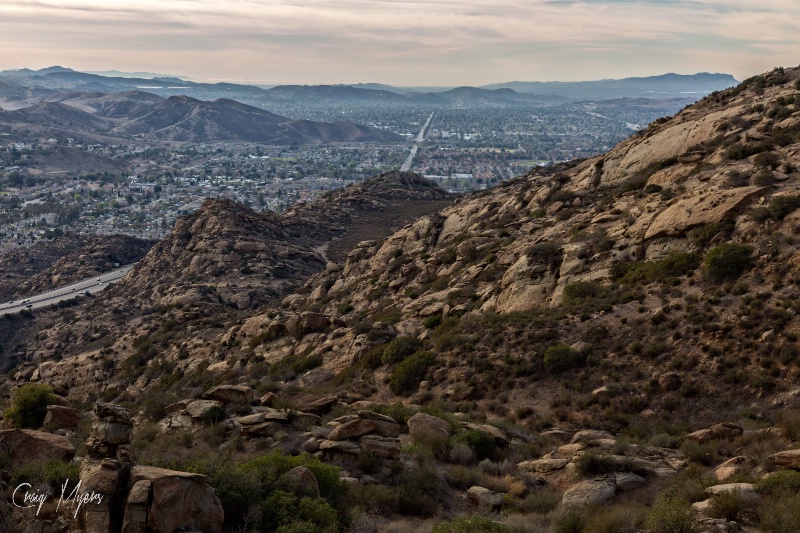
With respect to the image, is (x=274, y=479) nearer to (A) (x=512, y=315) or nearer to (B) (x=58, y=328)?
(A) (x=512, y=315)

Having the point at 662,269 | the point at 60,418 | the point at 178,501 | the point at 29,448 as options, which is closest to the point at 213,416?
the point at 60,418

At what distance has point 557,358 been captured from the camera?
20578mm

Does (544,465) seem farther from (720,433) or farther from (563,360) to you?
(563,360)

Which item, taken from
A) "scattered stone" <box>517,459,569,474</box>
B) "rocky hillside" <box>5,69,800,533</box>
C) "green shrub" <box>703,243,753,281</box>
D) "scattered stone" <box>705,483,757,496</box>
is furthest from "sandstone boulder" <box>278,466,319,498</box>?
"green shrub" <box>703,243,753,281</box>

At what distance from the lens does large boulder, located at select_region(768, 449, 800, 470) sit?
11305 mm

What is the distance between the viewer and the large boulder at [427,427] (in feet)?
50.7

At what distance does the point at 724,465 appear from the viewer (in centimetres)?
1246

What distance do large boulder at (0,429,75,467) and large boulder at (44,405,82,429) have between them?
5199 mm

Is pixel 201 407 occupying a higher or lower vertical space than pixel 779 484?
lower

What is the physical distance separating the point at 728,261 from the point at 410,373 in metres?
11.6

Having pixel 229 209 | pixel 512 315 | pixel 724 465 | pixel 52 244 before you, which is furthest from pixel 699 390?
pixel 52 244

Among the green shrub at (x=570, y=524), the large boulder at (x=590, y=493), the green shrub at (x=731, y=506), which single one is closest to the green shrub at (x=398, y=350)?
the large boulder at (x=590, y=493)

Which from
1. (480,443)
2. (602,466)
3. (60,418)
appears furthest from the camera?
(60,418)

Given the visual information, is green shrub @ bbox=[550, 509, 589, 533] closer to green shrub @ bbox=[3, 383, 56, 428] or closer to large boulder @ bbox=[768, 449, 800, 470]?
large boulder @ bbox=[768, 449, 800, 470]
